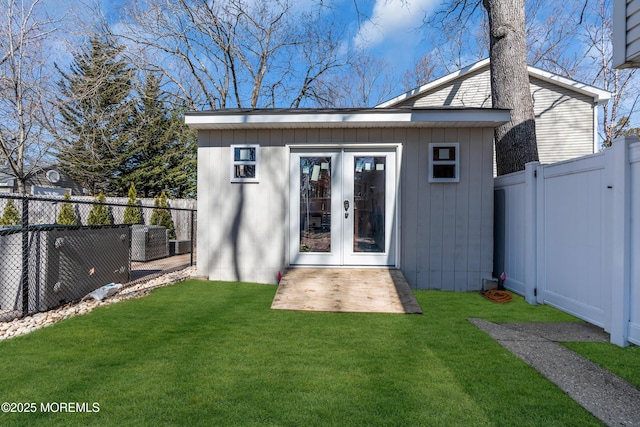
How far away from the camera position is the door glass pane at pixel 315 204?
210 inches

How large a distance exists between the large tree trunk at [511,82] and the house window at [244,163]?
14.0 feet

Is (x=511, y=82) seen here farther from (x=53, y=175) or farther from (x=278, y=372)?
(x=53, y=175)

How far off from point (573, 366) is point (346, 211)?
11.0 ft

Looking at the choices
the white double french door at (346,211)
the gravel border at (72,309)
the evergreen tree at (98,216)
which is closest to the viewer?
the gravel border at (72,309)

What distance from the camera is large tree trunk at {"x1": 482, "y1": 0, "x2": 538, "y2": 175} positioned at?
19.2ft

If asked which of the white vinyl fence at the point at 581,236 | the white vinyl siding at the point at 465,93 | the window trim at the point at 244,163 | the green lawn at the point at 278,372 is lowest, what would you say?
the green lawn at the point at 278,372

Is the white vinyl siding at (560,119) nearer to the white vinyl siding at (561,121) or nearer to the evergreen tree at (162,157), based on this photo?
the white vinyl siding at (561,121)

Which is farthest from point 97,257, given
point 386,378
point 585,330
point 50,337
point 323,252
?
point 585,330

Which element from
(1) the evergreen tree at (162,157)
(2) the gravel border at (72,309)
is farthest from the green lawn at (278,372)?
(1) the evergreen tree at (162,157)

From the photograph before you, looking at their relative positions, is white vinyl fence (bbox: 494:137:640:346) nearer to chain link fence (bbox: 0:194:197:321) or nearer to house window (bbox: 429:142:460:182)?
house window (bbox: 429:142:460:182)

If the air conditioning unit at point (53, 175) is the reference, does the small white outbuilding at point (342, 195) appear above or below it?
below

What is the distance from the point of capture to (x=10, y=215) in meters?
10.8

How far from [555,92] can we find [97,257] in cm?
1178

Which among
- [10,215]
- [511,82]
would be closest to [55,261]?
[511,82]
